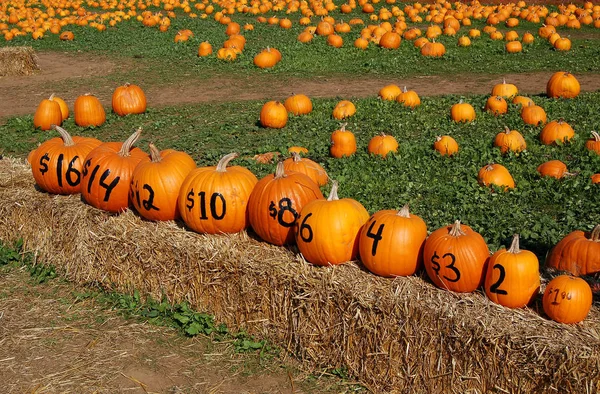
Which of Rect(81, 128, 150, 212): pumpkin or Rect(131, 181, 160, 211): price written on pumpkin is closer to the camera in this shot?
Rect(131, 181, 160, 211): price written on pumpkin

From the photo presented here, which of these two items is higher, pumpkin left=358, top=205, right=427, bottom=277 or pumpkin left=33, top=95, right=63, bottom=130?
pumpkin left=358, top=205, right=427, bottom=277

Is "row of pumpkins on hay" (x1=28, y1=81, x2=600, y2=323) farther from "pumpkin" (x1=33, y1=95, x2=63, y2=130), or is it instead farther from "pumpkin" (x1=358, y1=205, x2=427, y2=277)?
"pumpkin" (x1=33, y1=95, x2=63, y2=130)

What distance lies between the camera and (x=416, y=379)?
14.8 feet

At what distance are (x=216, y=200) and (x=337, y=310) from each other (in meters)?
1.36

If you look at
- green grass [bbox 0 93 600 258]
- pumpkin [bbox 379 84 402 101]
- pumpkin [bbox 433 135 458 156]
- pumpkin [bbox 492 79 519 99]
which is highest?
pumpkin [bbox 492 79 519 99]

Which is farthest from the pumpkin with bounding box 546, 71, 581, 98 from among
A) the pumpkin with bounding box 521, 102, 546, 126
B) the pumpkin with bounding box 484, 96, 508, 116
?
the pumpkin with bounding box 521, 102, 546, 126

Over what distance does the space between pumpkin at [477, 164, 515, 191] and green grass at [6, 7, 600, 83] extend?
7743mm

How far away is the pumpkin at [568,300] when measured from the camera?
4.14m

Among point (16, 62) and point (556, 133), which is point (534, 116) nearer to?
point (556, 133)

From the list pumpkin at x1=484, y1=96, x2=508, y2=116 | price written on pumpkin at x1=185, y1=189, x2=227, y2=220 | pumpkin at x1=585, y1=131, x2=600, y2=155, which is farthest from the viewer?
pumpkin at x1=484, y1=96, x2=508, y2=116

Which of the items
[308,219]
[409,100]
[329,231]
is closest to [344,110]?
[409,100]

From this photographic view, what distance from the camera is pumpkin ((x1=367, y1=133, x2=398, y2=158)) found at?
8.45 m

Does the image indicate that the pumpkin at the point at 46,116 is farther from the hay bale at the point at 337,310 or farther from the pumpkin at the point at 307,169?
the pumpkin at the point at 307,169

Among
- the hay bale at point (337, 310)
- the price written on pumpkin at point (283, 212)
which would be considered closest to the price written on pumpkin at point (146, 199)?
the hay bale at point (337, 310)
